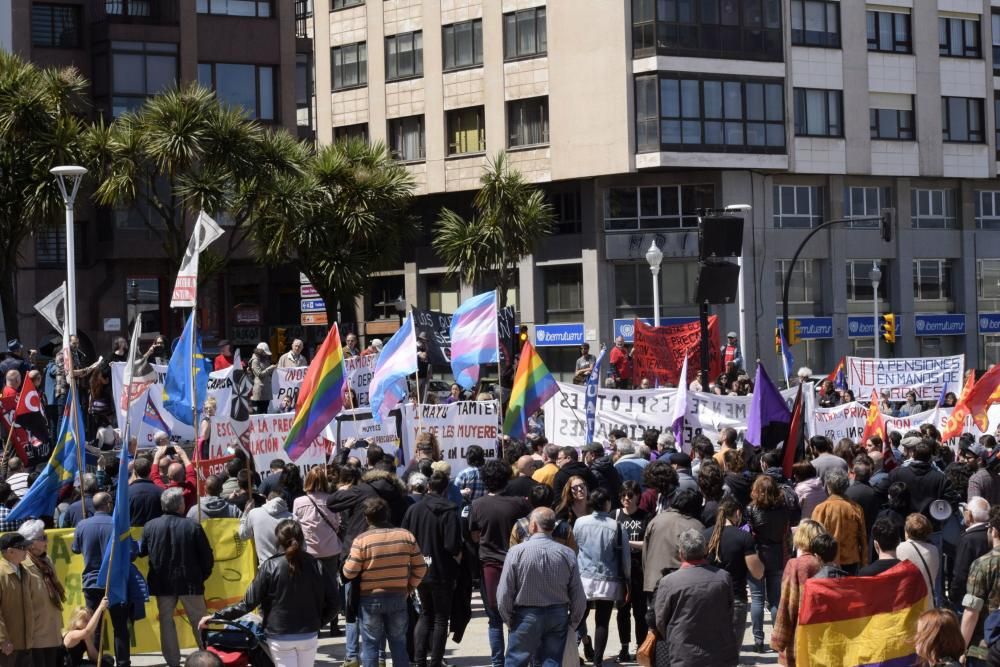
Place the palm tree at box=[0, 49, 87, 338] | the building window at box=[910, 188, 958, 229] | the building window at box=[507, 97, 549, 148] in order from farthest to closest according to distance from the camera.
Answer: the building window at box=[910, 188, 958, 229] < the building window at box=[507, 97, 549, 148] < the palm tree at box=[0, 49, 87, 338]

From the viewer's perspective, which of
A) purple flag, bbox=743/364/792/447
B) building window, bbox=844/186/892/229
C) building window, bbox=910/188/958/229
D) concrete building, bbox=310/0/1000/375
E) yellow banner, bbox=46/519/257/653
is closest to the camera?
yellow banner, bbox=46/519/257/653

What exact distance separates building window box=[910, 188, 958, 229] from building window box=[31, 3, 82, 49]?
28649mm

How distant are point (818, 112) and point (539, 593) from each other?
4327cm

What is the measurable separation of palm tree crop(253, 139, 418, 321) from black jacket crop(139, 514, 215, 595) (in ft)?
86.7

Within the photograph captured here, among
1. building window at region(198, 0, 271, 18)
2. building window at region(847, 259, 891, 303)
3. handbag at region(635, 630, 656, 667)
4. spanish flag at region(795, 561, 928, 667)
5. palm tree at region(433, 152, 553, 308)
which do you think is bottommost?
handbag at region(635, 630, 656, 667)

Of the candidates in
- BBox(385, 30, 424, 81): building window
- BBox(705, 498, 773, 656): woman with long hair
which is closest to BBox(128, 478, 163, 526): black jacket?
BBox(705, 498, 773, 656): woman with long hair

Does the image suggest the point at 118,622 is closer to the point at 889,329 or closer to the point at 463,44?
the point at 889,329

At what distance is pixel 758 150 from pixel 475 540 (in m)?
38.4

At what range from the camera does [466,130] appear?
52.8 meters

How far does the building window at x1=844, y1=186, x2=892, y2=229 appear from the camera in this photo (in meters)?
52.8

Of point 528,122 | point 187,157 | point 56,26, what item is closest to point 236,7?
point 56,26

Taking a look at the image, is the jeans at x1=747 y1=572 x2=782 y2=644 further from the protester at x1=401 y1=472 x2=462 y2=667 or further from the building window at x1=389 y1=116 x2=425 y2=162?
the building window at x1=389 y1=116 x2=425 y2=162

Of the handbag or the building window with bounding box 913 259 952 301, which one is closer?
the handbag

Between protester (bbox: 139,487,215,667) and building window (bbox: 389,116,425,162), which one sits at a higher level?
building window (bbox: 389,116,425,162)
